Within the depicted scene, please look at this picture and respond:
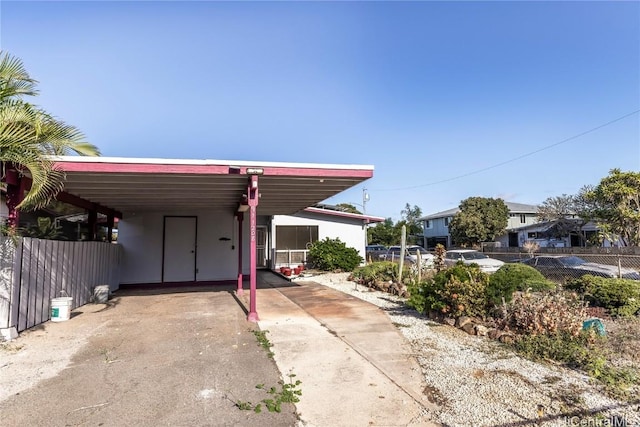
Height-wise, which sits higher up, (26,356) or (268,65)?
(268,65)

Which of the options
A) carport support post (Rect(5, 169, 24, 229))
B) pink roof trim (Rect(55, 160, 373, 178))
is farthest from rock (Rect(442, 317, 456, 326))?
carport support post (Rect(5, 169, 24, 229))

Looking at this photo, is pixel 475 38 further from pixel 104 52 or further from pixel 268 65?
pixel 104 52

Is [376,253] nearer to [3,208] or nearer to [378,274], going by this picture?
[378,274]

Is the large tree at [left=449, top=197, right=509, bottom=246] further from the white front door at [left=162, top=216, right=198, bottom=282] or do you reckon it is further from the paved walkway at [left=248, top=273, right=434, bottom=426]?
the paved walkway at [left=248, top=273, right=434, bottom=426]

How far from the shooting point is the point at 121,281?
40.8 ft

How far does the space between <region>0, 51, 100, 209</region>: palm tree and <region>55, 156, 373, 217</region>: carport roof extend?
1.40ft

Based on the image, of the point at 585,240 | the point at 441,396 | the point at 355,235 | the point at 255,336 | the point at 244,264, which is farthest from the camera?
the point at 585,240

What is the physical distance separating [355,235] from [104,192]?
1201 cm

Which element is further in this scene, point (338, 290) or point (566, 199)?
point (566, 199)

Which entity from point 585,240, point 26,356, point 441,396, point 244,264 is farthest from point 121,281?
point 585,240

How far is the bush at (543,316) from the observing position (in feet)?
17.5

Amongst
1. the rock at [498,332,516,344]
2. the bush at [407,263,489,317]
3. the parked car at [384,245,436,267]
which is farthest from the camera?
the parked car at [384,245,436,267]

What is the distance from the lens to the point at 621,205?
21297 mm

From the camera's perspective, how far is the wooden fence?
5.76 metres
